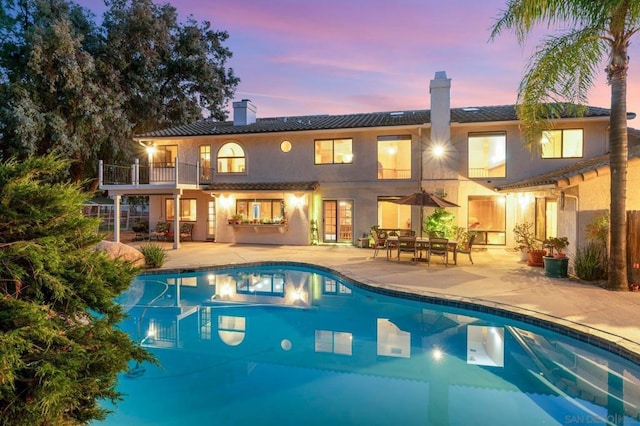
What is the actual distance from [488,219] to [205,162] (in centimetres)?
1411

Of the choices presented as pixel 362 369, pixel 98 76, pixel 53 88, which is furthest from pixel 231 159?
pixel 362 369

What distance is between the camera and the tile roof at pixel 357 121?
55.6ft

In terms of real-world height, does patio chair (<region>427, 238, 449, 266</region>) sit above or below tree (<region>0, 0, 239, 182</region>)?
below

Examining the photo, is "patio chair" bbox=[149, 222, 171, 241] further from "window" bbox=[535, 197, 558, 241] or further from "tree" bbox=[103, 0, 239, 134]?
"window" bbox=[535, 197, 558, 241]

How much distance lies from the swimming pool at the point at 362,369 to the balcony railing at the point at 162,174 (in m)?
9.48

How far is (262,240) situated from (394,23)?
11.4m

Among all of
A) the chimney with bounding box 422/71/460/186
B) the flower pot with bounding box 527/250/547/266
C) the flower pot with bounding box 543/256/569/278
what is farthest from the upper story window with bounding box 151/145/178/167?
the flower pot with bounding box 543/256/569/278

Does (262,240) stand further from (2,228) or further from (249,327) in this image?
(2,228)

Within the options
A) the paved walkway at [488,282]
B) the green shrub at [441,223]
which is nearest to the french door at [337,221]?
the paved walkway at [488,282]

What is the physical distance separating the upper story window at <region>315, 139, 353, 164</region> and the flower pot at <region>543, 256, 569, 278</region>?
32.4 feet

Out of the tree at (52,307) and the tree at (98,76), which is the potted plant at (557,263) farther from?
the tree at (98,76)

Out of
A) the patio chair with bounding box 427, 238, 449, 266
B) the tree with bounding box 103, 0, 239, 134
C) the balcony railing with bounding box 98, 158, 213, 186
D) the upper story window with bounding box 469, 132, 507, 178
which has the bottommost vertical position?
the patio chair with bounding box 427, 238, 449, 266

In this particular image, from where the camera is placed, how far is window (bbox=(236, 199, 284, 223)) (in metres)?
18.7

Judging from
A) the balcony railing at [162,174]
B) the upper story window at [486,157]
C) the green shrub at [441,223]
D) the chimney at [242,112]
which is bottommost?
the green shrub at [441,223]
